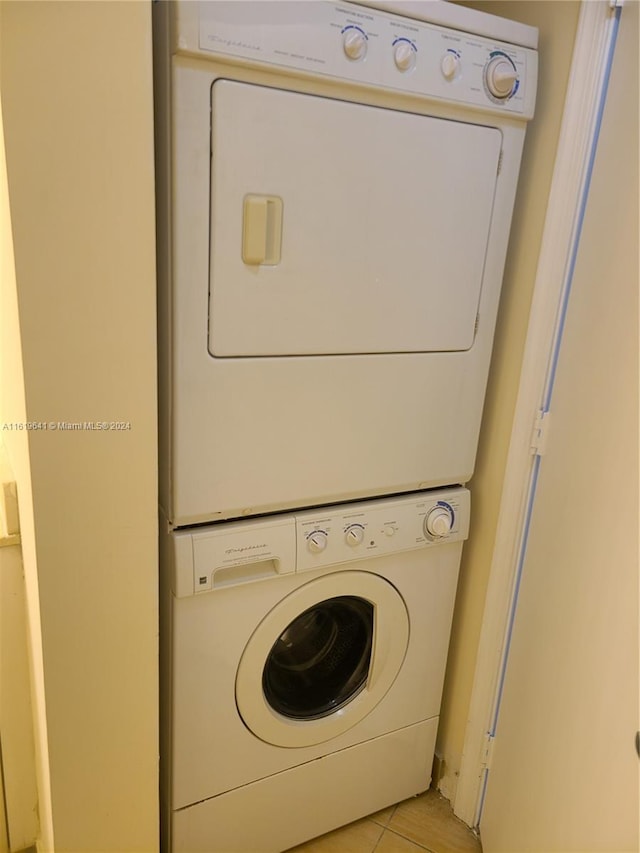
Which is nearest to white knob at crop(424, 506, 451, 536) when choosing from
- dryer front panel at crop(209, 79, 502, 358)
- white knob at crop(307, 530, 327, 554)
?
white knob at crop(307, 530, 327, 554)

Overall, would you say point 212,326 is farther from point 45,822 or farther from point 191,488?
point 45,822

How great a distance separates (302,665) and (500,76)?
1306 mm

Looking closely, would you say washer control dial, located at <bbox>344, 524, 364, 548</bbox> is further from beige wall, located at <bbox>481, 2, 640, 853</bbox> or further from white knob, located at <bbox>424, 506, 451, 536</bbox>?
beige wall, located at <bbox>481, 2, 640, 853</bbox>

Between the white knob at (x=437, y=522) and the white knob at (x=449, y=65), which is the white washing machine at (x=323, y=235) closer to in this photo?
the white knob at (x=449, y=65)

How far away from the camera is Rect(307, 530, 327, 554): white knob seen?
4.30ft

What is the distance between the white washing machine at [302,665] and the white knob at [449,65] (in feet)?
2.70

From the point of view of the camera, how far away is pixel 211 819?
1.41 meters

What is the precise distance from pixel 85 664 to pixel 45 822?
19.1 inches

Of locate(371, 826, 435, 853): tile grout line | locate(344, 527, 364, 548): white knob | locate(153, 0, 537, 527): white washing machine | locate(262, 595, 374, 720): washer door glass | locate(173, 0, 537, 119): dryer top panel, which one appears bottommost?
locate(371, 826, 435, 853): tile grout line

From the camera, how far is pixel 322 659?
1575 mm

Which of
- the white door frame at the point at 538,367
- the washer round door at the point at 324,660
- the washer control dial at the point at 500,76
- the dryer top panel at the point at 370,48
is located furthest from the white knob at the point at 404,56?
the washer round door at the point at 324,660

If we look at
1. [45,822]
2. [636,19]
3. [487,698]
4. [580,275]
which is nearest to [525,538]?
[487,698]

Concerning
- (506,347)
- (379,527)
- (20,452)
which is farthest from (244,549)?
(506,347)

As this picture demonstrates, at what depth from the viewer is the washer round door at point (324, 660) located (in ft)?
4.49
